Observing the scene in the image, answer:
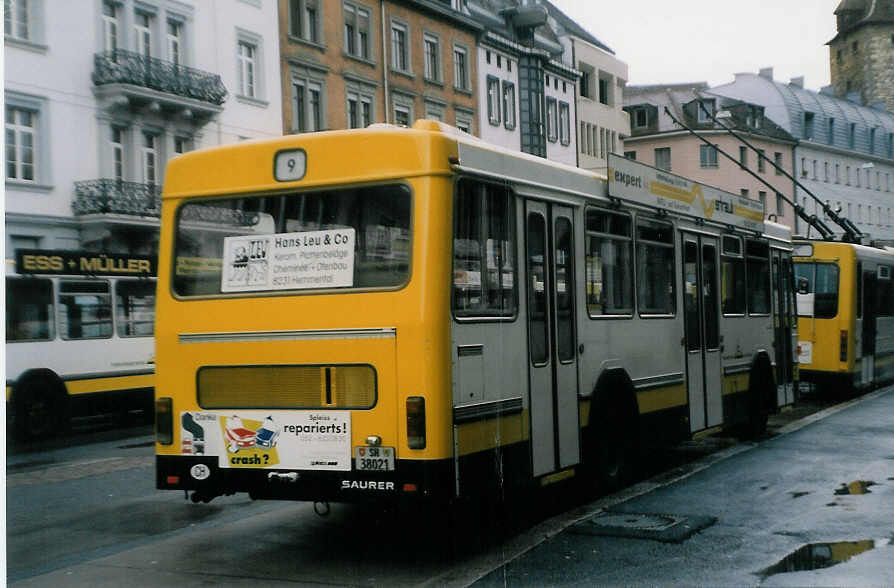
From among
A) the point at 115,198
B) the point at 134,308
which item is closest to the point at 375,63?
the point at 115,198

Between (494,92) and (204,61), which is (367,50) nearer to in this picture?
(494,92)

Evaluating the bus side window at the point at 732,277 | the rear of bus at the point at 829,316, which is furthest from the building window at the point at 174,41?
the bus side window at the point at 732,277

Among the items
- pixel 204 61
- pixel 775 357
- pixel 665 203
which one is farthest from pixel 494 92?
pixel 665 203

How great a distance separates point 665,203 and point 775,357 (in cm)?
463

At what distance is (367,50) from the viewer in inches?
1507

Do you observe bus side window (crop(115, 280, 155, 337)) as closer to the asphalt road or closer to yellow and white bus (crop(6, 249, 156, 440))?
yellow and white bus (crop(6, 249, 156, 440))

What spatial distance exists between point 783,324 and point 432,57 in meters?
26.2

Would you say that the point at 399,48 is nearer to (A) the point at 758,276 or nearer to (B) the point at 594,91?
(B) the point at 594,91

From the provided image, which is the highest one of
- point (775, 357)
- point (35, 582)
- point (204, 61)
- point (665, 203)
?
point (204, 61)

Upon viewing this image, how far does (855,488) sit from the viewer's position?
10438 mm

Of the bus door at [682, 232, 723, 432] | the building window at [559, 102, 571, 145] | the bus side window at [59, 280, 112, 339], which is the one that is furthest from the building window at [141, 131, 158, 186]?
the bus door at [682, 232, 723, 432]

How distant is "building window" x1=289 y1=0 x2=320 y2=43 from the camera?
35781 mm

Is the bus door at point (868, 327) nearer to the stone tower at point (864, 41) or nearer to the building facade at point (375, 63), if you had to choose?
the stone tower at point (864, 41)

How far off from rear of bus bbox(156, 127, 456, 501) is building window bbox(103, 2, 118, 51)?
2237cm
